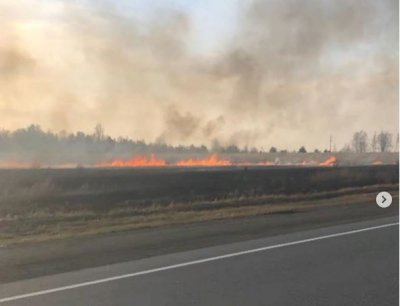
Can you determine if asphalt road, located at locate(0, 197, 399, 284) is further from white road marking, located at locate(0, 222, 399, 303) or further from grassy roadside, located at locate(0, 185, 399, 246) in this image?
grassy roadside, located at locate(0, 185, 399, 246)

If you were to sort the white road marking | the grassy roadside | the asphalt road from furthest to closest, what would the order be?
the grassy roadside → the asphalt road → the white road marking

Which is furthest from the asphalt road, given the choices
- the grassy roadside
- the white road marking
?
the grassy roadside

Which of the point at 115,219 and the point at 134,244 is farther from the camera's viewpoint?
the point at 115,219

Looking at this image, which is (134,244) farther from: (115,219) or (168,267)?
(115,219)

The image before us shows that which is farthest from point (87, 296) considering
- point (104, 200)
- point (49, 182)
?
point (49, 182)

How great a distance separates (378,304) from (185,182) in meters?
50.4

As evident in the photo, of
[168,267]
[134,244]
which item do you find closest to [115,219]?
[134,244]

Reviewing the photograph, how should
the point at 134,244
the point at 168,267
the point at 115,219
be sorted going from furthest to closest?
the point at 115,219, the point at 134,244, the point at 168,267

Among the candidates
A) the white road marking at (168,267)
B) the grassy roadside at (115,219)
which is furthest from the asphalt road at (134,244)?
the grassy roadside at (115,219)

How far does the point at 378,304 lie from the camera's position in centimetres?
600

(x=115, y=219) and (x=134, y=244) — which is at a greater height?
(x=134, y=244)

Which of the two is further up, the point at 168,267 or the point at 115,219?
the point at 168,267

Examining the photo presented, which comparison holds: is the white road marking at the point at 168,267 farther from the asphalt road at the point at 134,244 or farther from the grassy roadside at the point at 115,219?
the grassy roadside at the point at 115,219

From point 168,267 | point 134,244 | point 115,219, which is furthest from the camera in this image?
point 115,219
